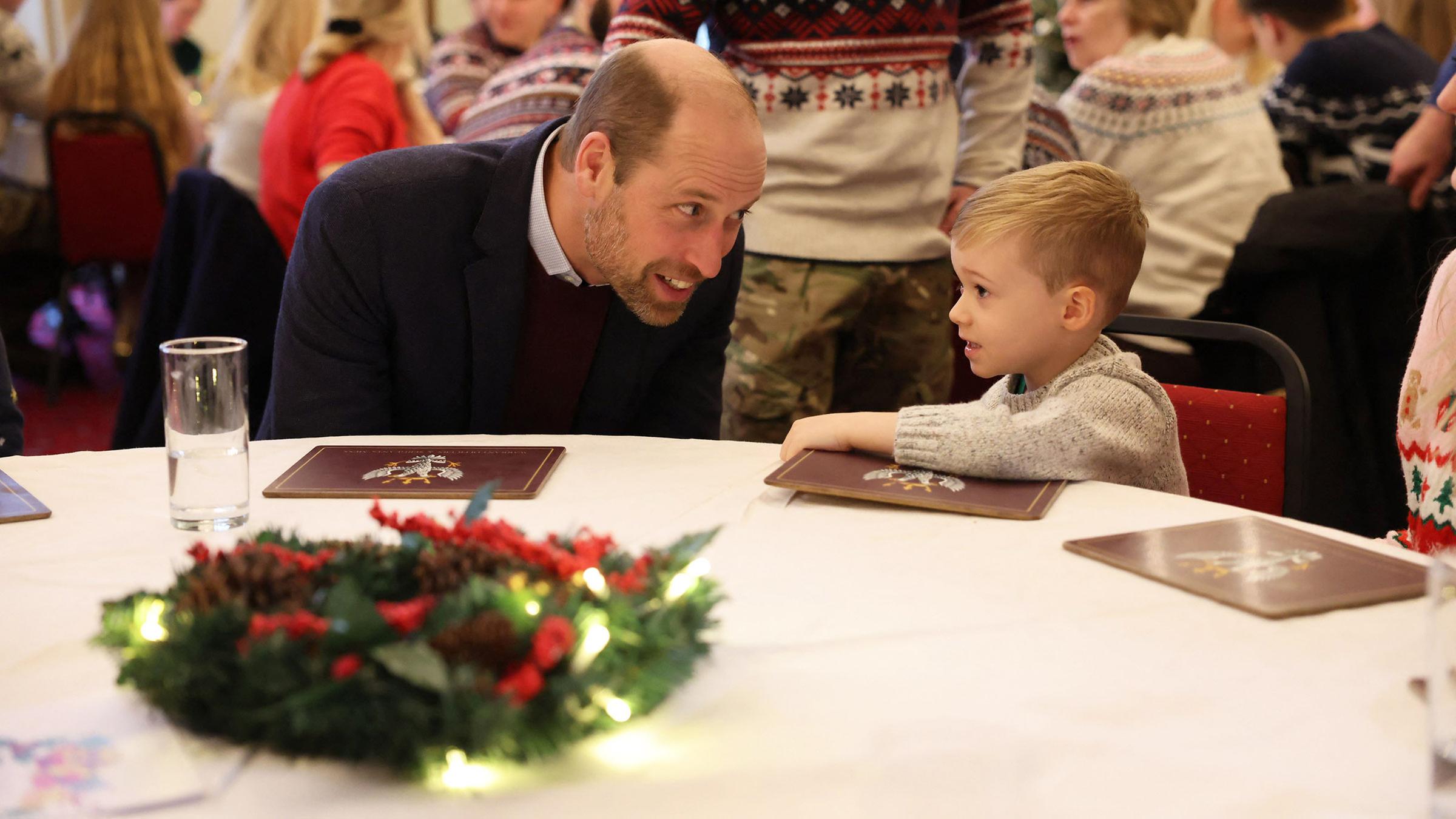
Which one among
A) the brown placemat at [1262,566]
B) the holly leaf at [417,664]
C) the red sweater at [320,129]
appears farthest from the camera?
the red sweater at [320,129]

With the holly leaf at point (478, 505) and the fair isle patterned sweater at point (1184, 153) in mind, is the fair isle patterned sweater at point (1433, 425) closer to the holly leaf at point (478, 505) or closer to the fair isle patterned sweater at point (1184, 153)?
the holly leaf at point (478, 505)

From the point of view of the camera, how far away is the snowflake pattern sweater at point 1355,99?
9.35 feet

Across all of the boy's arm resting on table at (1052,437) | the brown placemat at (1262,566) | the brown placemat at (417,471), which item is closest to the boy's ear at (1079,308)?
the boy's arm resting on table at (1052,437)

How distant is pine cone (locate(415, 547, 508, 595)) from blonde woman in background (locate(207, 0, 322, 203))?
124 inches

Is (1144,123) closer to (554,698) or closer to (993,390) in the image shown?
(993,390)

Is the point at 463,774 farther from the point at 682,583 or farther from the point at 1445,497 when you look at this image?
the point at 1445,497

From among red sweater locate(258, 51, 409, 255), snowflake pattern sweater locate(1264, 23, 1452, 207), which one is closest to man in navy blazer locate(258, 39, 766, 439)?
red sweater locate(258, 51, 409, 255)

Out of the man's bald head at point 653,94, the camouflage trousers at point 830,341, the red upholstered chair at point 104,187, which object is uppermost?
the man's bald head at point 653,94

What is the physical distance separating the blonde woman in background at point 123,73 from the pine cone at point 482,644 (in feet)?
14.8

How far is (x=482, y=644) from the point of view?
663 millimetres

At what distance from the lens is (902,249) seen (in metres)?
2.31

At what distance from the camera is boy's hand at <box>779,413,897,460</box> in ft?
4.62

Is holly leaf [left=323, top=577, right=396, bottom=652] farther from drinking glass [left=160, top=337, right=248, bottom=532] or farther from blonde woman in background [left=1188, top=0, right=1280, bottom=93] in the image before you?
blonde woman in background [left=1188, top=0, right=1280, bottom=93]

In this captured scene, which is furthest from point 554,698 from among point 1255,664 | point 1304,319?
point 1304,319
